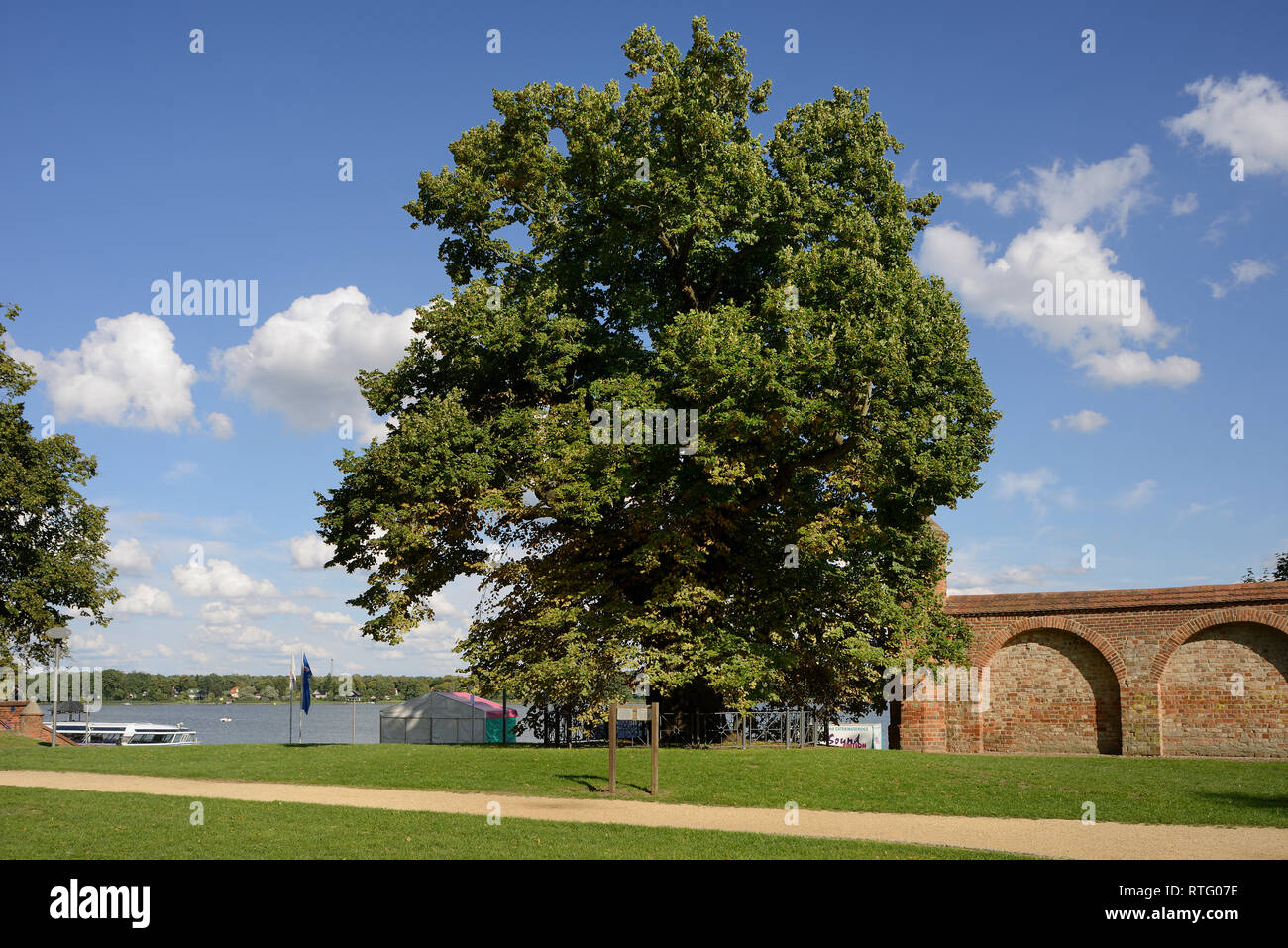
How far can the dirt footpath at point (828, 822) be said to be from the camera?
41.4 ft

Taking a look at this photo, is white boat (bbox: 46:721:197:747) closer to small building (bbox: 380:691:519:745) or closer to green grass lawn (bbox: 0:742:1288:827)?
small building (bbox: 380:691:519:745)

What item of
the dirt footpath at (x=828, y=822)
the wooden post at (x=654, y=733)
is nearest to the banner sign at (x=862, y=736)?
the wooden post at (x=654, y=733)

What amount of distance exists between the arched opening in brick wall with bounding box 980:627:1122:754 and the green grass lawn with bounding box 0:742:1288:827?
3424 millimetres

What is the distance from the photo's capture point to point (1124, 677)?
25.9 m

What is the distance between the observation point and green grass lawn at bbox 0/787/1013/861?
1141 cm

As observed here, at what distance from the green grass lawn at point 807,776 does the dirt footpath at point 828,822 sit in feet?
2.48

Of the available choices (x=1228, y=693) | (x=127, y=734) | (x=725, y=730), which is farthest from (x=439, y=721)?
(x=127, y=734)

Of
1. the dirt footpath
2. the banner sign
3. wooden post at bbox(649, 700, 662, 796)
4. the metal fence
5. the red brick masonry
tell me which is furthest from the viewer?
the banner sign

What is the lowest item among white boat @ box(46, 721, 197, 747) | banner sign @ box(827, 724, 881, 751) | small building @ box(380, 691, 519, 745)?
white boat @ box(46, 721, 197, 747)

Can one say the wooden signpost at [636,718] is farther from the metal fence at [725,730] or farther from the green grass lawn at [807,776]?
the metal fence at [725,730]

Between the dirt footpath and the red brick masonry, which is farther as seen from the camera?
the red brick masonry

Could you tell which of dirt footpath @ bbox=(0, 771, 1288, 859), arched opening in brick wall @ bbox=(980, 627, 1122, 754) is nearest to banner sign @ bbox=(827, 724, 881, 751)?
arched opening in brick wall @ bbox=(980, 627, 1122, 754)

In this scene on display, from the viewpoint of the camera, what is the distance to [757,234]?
86.3ft
